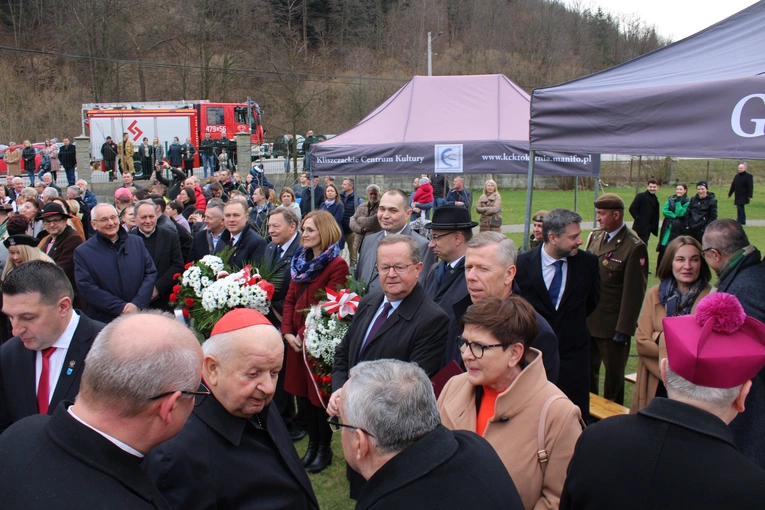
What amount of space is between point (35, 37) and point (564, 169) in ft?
170

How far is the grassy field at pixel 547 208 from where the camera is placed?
179 inches

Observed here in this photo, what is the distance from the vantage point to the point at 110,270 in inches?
213

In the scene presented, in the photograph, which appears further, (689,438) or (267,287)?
(267,287)

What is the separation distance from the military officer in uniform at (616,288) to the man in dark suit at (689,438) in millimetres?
3653

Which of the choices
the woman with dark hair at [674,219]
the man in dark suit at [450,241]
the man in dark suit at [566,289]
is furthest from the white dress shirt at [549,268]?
the woman with dark hair at [674,219]

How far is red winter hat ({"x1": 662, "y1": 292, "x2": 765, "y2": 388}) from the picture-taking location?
1929mm

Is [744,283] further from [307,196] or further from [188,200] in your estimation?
[307,196]

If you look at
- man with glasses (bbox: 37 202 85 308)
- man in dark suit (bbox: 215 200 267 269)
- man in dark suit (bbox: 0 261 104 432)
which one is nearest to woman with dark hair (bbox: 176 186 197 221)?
man with glasses (bbox: 37 202 85 308)

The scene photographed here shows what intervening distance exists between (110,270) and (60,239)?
1.02m

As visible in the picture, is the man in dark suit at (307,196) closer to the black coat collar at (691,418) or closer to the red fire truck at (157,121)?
the black coat collar at (691,418)

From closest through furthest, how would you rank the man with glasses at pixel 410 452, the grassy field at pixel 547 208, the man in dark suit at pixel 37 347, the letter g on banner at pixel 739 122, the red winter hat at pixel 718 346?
the man with glasses at pixel 410 452, the red winter hat at pixel 718 346, the man in dark suit at pixel 37 347, the letter g on banner at pixel 739 122, the grassy field at pixel 547 208

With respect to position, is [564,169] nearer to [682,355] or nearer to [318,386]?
[318,386]

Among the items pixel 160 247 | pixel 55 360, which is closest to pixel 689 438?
pixel 55 360

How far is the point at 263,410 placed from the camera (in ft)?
8.13
